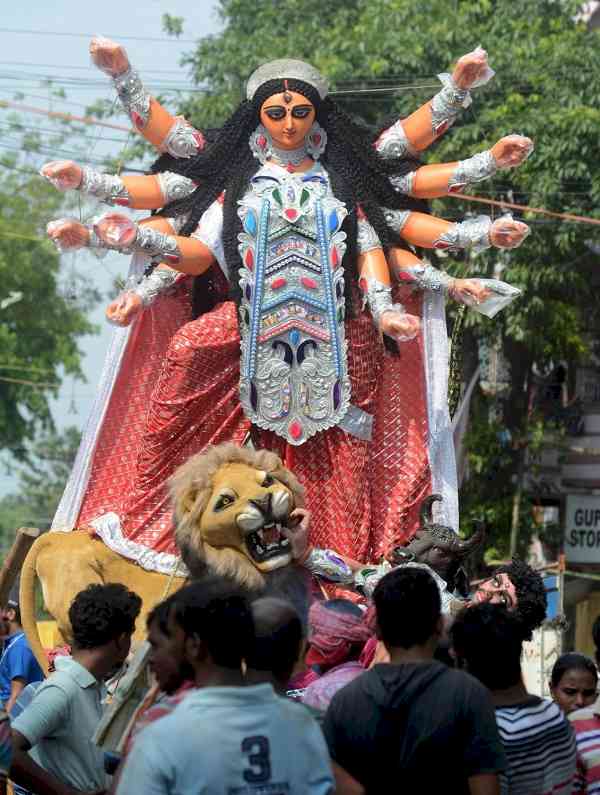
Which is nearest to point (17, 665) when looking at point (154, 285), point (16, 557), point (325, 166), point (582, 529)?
point (16, 557)

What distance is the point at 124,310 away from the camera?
8.12 metres

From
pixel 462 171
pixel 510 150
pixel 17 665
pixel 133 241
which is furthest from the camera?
pixel 462 171

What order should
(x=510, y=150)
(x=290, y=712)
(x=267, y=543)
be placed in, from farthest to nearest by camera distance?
(x=510, y=150) < (x=267, y=543) < (x=290, y=712)

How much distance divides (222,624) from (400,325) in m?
4.13

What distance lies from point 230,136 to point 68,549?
210 cm

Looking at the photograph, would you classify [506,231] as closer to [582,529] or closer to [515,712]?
[515,712]

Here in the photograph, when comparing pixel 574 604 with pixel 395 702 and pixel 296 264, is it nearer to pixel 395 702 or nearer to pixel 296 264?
pixel 296 264

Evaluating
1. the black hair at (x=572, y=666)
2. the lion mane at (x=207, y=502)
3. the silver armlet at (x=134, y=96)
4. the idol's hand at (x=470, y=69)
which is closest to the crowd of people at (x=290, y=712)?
the black hair at (x=572, y=666)

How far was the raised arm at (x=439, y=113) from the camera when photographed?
8.23m

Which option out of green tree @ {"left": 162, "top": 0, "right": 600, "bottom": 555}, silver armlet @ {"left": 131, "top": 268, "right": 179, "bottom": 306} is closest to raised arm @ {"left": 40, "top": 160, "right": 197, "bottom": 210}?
silver armlet @ {"left": 131, "top": 268, "right": 179, "bottom": 306}

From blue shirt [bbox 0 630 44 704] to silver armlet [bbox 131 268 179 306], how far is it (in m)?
1.65

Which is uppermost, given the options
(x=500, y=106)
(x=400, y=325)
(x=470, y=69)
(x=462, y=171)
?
(x=500, y=106)

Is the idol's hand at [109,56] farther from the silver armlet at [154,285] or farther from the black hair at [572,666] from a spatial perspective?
the black hair at [572,666]

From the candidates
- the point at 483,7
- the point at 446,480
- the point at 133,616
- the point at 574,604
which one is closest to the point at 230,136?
the point at 446,480
